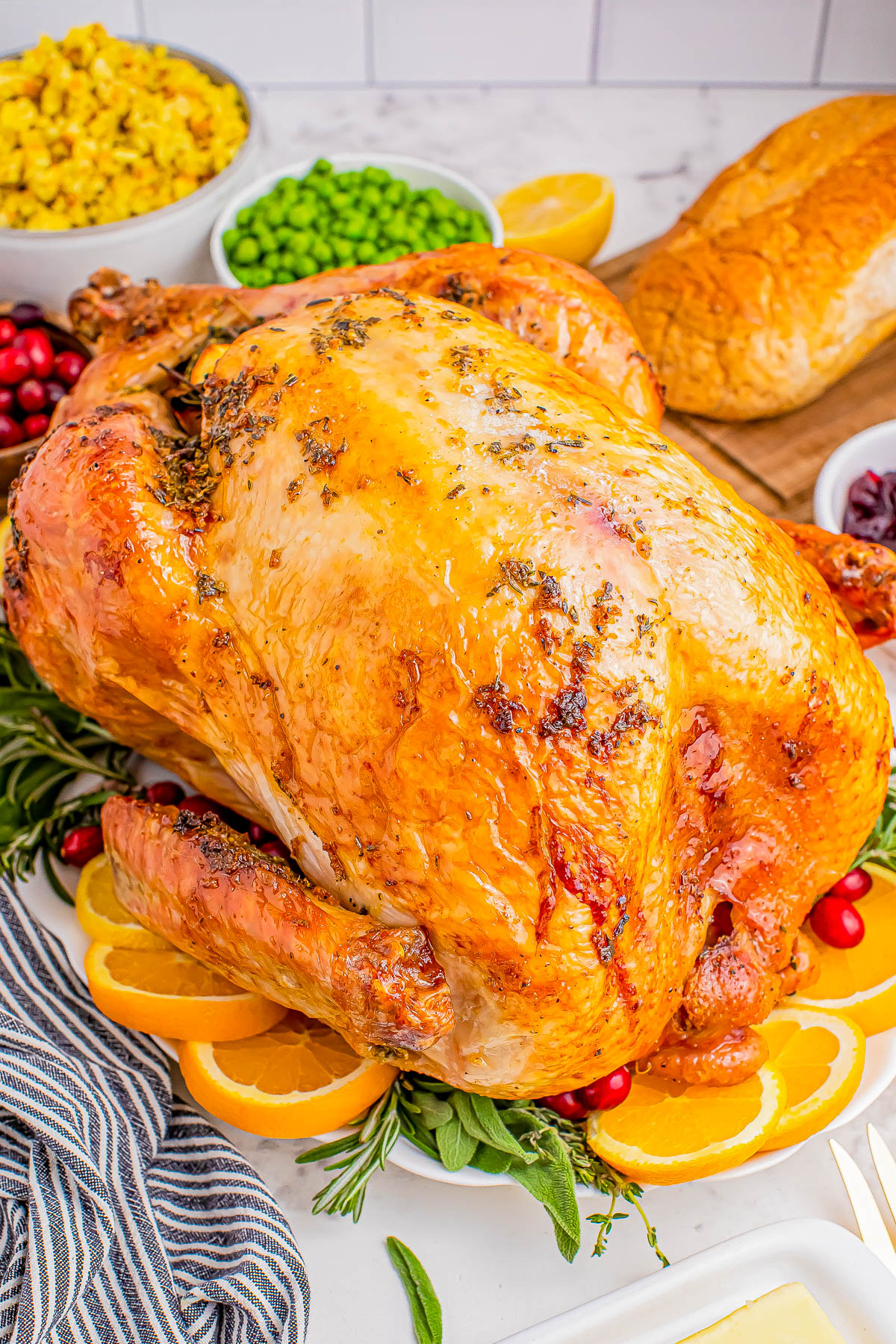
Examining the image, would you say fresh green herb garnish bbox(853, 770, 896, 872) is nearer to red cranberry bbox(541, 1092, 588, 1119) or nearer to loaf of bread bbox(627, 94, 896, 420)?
red cranberry bbox(541, 1092, 588, 1119)

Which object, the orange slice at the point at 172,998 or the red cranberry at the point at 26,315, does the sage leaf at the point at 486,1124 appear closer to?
the orange slice at the point at 172,998

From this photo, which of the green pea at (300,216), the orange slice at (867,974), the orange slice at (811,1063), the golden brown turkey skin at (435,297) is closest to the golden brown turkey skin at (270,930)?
the orange slice at (811,1063)

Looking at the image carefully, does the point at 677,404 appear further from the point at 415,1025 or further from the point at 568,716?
the point at 415,1025

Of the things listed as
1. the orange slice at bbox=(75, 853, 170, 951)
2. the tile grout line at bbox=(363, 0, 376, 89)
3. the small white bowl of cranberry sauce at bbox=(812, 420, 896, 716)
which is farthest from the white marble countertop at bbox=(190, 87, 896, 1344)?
the tile grout line at bbox=(363, 0, 376, 89)

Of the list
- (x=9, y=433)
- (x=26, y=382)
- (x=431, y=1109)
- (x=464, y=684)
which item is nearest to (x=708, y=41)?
(x=26, y=382)

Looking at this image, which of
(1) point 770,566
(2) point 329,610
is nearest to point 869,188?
(1) point 770,566

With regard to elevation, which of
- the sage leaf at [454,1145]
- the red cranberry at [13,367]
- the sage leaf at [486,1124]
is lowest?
the sage leaf at [454,1145]
